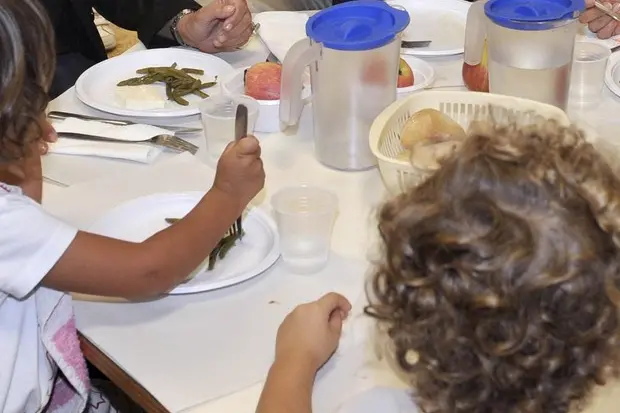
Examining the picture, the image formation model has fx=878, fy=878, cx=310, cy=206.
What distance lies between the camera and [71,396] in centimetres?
114

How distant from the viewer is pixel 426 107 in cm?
122

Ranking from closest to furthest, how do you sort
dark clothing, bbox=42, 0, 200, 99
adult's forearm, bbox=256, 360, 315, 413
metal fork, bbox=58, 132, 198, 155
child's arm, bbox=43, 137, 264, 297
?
adult's forearm, bbox=256, 360, 315, 413 → child's arm, bbox=43, 137, 264, 297 → metal fork, bbox=58, 132, 198, 155 → dark clothing, bbox=42, 0, 200, 99

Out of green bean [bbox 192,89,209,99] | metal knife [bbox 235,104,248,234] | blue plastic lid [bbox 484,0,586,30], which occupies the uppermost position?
blue plastic lid [bbox 484,0,586,30]

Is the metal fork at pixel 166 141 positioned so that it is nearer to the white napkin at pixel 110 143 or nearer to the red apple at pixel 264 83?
the white napkin at pixel 110 143

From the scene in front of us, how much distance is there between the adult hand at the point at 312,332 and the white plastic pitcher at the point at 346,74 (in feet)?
1.10

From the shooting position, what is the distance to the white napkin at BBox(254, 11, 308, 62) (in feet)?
→ 5.05

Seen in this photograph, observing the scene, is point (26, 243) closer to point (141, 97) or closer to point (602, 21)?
point (141, 97)

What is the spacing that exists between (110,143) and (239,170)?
12.8 inches

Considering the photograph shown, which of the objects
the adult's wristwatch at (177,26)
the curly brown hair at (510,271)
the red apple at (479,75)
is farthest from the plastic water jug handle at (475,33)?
the curly brown hair at (510,271)

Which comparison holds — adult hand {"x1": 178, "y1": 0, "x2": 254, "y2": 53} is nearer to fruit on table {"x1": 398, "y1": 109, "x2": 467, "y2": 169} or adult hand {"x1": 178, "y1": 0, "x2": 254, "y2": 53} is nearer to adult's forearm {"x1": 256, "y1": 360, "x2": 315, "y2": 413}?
fruit on table {"x1": 398, "y1": 109, "x2": 467, "y2": 169}

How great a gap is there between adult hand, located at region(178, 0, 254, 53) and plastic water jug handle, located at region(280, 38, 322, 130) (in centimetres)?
39

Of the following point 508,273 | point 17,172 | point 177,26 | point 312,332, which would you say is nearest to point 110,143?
point 17,172

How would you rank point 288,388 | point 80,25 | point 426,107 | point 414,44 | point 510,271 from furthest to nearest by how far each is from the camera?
point 80,25 < point 414,44 < point 426,107 < point 288,388 < point 510,271

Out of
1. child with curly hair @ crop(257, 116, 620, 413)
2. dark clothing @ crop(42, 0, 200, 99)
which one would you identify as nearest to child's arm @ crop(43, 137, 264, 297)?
child with curly hair @ crop(257, 116, 620, 413)
